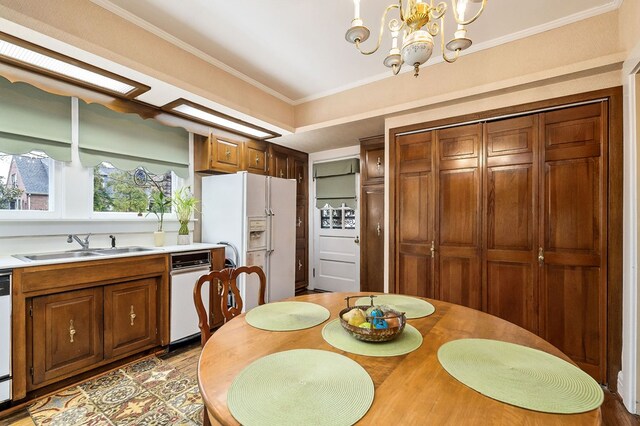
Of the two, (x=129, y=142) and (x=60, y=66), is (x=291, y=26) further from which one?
(x=129, y=142)

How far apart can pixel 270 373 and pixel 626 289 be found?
2529mm

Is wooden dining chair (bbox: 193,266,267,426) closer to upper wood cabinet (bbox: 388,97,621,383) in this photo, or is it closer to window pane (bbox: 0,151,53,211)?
upper wood cabinet (bbox: 388,97,621,383)

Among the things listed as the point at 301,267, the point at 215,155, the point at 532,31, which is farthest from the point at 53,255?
the point at 532,31

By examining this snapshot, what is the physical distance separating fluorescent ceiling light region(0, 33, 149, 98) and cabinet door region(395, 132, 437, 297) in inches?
97.9

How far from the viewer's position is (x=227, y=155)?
3445 millimetres

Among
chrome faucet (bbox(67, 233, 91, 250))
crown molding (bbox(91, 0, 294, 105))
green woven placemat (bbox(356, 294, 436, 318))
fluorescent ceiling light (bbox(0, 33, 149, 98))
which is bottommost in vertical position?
green woven placemat (bbox(356, 294, 436, 318))

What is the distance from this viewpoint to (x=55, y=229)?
238 centimetres

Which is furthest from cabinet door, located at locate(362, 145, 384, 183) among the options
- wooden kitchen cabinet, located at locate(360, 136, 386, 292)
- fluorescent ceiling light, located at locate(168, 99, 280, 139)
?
fluorescent ceiling light, located at locate(168, 99, 280, 139)

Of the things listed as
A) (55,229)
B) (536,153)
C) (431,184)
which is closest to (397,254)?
(431,184)

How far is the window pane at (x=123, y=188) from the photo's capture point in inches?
108

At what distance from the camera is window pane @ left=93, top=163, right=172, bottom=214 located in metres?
2.73

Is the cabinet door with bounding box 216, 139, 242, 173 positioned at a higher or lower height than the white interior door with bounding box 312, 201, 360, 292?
higher

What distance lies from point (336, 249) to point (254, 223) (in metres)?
1.75

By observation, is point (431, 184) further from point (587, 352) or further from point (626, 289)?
point (587, 352)
